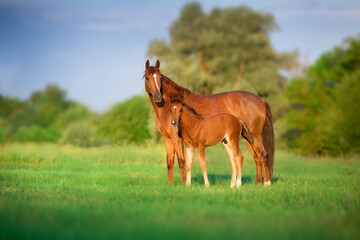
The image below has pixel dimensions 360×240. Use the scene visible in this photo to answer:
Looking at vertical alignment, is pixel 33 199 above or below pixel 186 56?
below

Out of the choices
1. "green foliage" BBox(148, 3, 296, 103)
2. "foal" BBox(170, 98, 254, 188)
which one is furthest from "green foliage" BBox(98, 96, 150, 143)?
"foal" BBox(170, 98, 254, 188)

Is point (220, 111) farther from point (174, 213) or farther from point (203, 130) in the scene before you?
point (174, 213)

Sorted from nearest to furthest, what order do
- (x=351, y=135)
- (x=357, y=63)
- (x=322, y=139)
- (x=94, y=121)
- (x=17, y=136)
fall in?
(x=351, y=135) → (x=322, y=139) → (x=357, y=63) → (x=17, y=136) → (x=94, y=121)

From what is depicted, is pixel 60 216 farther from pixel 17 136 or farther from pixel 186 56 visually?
pixel 17 136

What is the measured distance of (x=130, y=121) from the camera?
113 feet

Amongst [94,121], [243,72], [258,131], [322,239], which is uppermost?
[243,72]

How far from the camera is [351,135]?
32188 millimetres

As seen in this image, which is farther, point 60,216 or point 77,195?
point 77,195

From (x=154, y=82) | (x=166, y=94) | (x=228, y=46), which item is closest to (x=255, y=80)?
(x=228, y=46)

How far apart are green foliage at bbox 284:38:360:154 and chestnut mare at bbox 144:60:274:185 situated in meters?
21.2

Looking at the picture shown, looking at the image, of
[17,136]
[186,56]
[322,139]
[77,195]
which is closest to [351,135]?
[322,139]

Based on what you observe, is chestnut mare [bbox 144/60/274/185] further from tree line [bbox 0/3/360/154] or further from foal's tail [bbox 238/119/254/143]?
tree line [bbox 0/3/360/154]

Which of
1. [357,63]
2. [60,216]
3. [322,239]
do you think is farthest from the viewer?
[357,63]

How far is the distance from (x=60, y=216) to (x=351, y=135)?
98.7 ft
